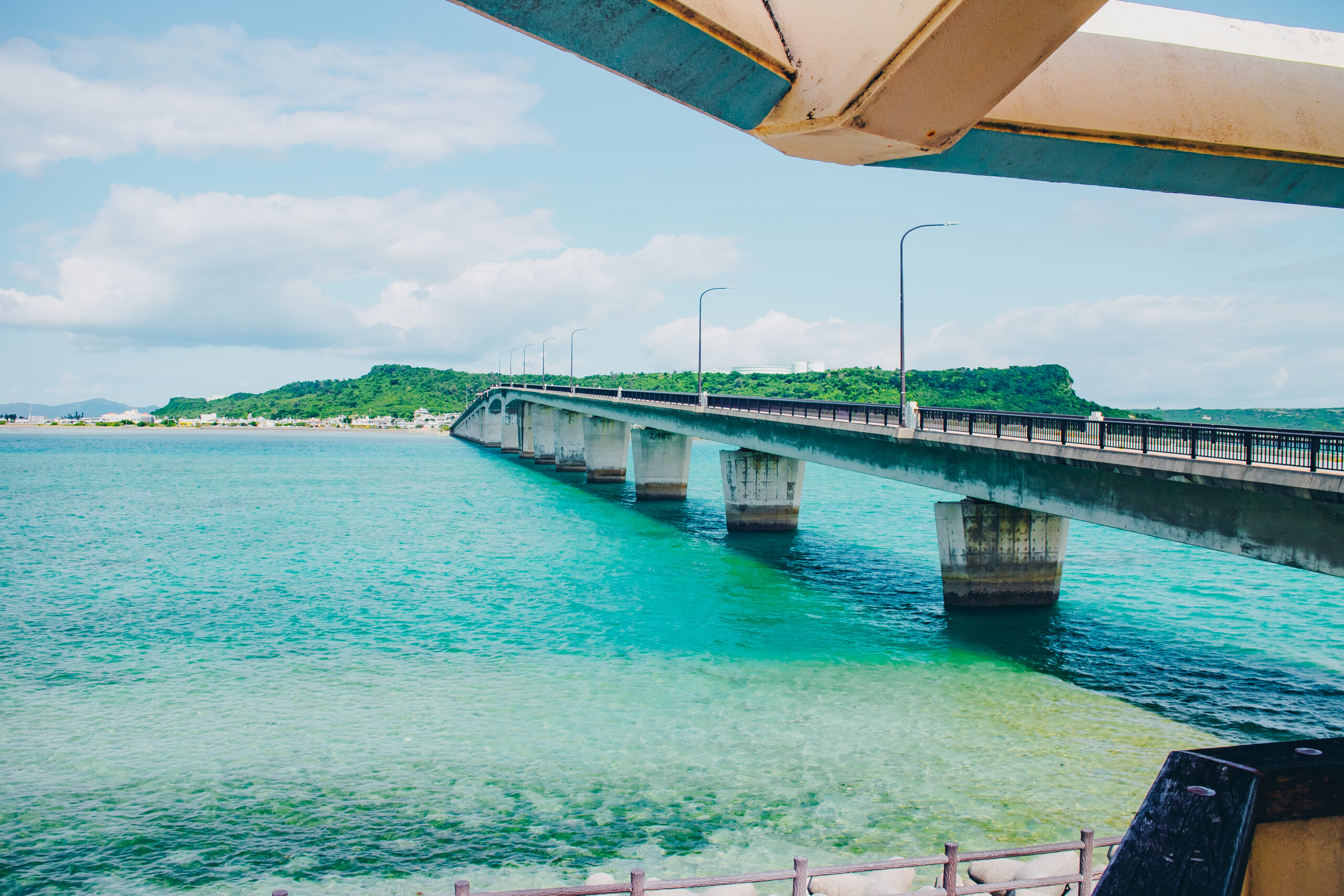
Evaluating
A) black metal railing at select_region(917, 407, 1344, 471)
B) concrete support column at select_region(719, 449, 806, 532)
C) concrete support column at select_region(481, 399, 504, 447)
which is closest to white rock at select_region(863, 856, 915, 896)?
Answer: black metal railing at select_region(917, 407, 1344, 471)

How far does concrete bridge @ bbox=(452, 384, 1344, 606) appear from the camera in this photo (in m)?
16.0

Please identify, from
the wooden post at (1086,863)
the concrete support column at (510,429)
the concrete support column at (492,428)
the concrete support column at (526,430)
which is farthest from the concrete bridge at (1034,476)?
the concrete support column at (492,428)

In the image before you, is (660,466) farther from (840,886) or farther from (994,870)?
(840,886)

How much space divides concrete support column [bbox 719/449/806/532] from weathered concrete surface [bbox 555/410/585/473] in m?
42.8

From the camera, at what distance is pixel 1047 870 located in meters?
10.2

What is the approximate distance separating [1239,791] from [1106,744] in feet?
48.3

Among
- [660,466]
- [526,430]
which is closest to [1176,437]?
[660,466]

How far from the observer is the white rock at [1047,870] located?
9.36m

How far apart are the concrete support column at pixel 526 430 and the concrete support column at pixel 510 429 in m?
4.60

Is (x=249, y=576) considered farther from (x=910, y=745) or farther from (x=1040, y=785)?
(x=1040, y=785)

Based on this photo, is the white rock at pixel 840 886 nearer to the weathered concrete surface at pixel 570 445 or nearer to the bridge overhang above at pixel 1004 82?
the bridge overhang above at pixel 1004 82

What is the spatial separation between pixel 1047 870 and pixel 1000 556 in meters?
18.3

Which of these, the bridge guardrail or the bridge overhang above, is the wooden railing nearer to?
the bridge overhang above

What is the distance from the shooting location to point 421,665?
2178 centimetres
